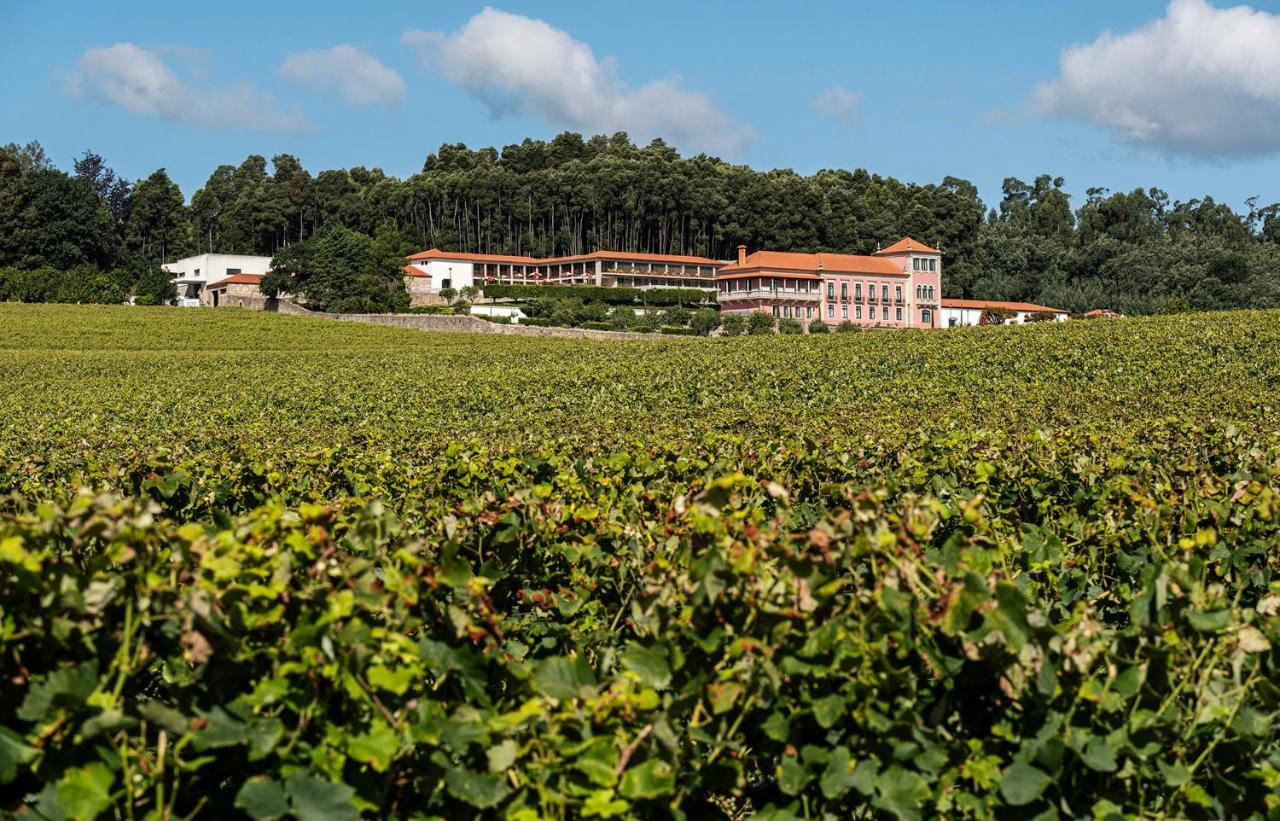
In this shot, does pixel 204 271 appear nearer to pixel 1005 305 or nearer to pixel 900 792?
pixel 1005 305

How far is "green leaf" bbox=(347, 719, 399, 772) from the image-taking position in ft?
7.75

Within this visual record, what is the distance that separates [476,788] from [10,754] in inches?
35.2

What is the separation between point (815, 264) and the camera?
93312 millimetres

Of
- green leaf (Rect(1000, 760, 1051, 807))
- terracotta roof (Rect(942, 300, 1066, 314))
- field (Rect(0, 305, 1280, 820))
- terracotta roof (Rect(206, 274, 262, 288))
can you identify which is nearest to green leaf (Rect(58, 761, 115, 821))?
field (Rect(0, 305, 1280, 820))

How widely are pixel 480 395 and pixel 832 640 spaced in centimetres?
1737

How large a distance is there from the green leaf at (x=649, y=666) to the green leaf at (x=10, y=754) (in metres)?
1.22

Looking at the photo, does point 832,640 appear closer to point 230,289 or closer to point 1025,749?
point 1025,749

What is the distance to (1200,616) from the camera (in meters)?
2.73

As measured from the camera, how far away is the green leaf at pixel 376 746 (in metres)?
2.36

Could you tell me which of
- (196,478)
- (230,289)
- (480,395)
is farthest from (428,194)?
(196,478)

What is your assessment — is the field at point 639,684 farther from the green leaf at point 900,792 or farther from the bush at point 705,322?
the bush at point 705,322

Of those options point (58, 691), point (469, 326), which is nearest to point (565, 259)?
point (469, 326)

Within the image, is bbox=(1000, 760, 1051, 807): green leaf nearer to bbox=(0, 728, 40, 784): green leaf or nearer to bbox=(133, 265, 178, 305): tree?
bbox=(0, 728, 40, 784): green leaf

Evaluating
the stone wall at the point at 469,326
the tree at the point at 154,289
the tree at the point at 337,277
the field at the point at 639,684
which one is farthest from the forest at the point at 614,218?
the field at the point at 639,684
